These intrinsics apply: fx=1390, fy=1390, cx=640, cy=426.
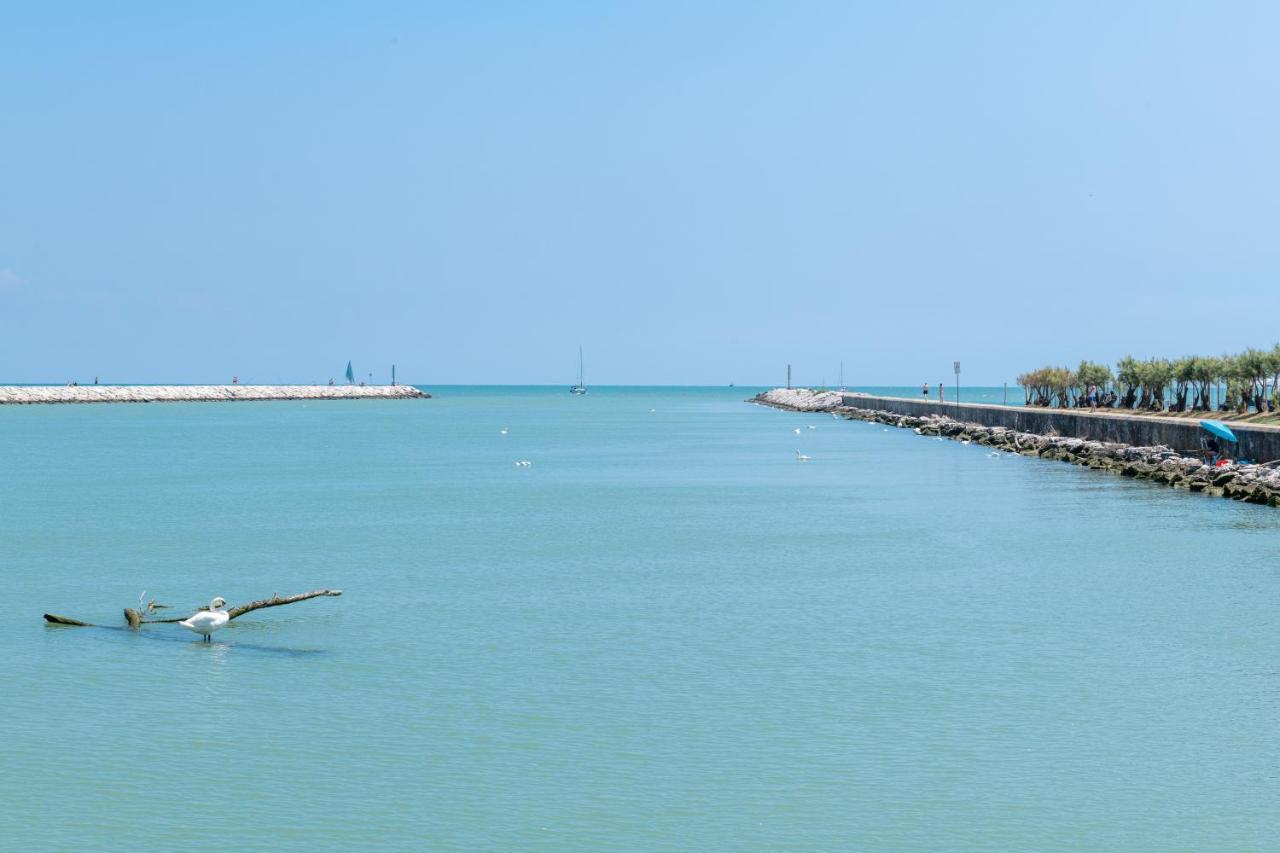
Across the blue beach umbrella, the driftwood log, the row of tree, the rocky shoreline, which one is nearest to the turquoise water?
the driftwood log

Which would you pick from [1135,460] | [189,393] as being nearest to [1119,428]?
[1135,460]

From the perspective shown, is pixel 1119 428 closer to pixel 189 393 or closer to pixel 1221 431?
pixel 1221 431

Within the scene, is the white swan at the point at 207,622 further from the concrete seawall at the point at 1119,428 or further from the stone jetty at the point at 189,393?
the stone jetty at the point at 189,393

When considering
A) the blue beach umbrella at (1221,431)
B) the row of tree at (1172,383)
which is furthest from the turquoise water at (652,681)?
the row of tree at (1172,383)

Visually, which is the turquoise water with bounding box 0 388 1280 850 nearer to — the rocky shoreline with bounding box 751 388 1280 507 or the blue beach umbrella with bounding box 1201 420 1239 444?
the rocky shoreline with bounding box 751 388 1280 507

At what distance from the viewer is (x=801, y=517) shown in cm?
3300

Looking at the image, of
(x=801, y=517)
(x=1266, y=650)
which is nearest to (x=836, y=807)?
(x=1266, y=650)

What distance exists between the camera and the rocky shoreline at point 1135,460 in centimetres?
3606

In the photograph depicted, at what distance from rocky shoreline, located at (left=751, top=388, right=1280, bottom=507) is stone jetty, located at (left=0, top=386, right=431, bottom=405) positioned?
9778 centimetres

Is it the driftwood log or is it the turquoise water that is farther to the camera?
the driftwood log

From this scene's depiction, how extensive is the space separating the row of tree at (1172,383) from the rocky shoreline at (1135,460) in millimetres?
5837

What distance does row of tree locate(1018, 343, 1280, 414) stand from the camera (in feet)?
175

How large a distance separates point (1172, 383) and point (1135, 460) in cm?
1687

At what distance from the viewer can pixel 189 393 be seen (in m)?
161
